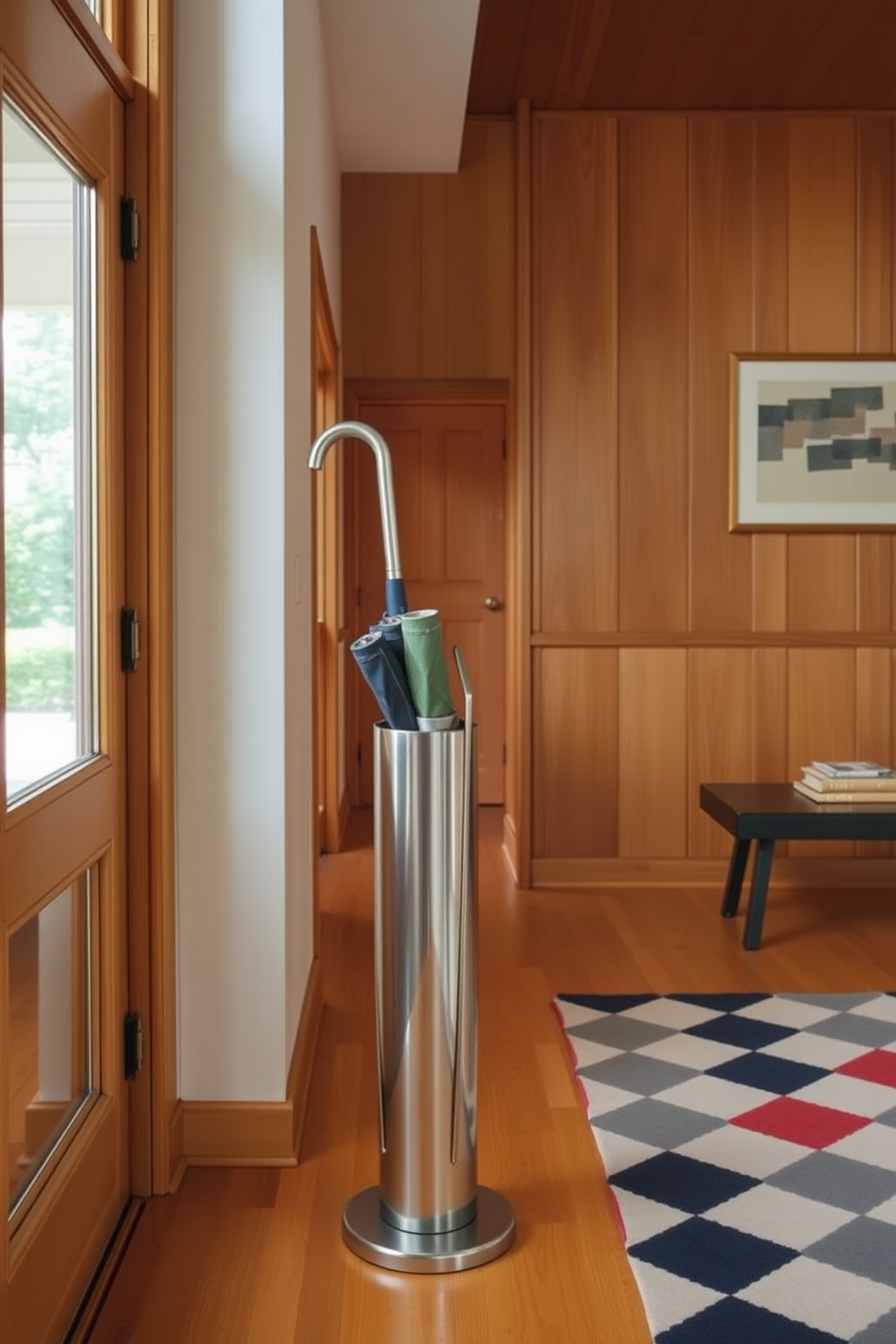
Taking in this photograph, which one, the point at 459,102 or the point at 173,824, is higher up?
the point at 459,102

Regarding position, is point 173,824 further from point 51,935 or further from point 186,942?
point 51,935

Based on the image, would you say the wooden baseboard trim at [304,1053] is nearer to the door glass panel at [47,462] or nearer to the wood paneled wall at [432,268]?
the door glass panel at [47,462]

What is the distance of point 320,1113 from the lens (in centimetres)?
278

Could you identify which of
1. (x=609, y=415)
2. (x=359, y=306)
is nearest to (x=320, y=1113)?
(x=609, y=415)

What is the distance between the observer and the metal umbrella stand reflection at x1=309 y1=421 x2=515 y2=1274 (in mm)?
2115

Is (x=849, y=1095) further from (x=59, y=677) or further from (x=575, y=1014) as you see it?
(x=59, y=677)

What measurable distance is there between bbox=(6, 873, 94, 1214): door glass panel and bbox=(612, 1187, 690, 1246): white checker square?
91cm

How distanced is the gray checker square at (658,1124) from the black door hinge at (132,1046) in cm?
95

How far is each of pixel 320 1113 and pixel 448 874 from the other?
3.01 feet

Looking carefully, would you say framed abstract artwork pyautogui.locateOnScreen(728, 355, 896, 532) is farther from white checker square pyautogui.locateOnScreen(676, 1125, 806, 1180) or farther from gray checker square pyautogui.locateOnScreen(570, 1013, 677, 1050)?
white checker square pyautogui.locateOnScreen(676, 1125, 806, 1180)

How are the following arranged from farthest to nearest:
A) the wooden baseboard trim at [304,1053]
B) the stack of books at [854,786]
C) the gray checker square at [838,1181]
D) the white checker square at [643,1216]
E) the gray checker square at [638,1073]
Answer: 1. the stack of books at [854,786]
2. the gray checker square at [638,1073]
3. the wooden baseboard trim at [304,1053]
4. the gray checker square at [838,1181]
5. the white checker square at [643,1216]

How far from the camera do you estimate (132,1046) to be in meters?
2.32

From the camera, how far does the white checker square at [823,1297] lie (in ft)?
6.44

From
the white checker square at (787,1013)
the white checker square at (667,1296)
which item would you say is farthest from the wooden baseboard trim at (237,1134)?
the white checker square at (787,1013)
